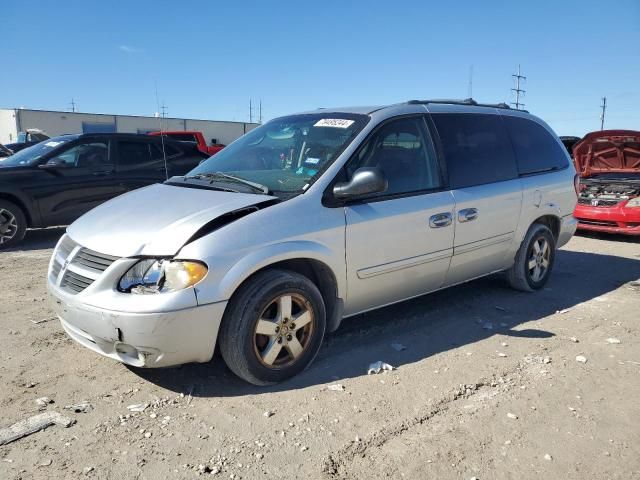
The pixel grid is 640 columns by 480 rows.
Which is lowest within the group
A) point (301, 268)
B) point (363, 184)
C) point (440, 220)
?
point (301, 268)

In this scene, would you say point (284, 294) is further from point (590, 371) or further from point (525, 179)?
point (525, 179)

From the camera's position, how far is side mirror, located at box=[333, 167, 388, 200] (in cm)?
347

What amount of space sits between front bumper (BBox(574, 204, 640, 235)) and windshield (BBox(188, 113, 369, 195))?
18.6 ft

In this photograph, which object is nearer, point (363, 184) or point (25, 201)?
point (363, 184)

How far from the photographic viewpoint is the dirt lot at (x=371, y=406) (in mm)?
2619

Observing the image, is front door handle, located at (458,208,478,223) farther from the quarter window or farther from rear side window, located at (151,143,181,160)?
the quarter window

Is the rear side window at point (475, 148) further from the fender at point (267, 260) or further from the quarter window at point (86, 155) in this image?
the quarter window at point (86, 155)

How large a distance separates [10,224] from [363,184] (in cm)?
637

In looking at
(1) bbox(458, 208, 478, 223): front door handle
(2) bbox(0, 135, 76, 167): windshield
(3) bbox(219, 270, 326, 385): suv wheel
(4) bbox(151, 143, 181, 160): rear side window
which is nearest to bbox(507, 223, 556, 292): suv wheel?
(1) bbox(458, 208, 478, 223): front door handle

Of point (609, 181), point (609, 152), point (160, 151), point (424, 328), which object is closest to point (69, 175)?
point (160, 151)

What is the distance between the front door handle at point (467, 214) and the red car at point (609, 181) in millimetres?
4627

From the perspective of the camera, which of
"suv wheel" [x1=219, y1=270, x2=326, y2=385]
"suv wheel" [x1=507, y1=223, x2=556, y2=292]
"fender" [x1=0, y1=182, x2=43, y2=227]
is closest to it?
"suv wheel" [x1=219, y1=270, x2=326, y2=385]

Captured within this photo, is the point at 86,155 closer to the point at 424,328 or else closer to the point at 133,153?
the point at 133,153

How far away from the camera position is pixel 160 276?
298 centimetres
